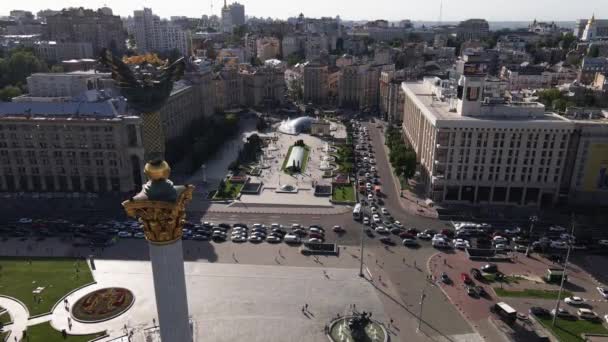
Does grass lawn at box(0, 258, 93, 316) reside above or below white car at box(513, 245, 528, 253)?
below

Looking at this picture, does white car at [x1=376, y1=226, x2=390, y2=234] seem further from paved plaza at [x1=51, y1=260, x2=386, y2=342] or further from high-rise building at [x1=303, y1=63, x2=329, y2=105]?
high-rise building at [x1=303, y1=63, x2=329, y2=105]

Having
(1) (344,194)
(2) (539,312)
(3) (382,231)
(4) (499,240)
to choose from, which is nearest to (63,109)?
(1) (344,194)

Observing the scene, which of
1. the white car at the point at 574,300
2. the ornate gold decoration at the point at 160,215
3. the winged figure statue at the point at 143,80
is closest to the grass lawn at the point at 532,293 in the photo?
the white car at the point at 574,300

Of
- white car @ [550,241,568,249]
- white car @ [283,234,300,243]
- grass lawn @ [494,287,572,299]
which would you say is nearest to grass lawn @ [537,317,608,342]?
grass lawn @ [494,287,572,299]

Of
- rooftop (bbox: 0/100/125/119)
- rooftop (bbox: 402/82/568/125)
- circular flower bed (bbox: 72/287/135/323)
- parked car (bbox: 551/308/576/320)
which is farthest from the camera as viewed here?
rooftop (bbox: 0/100/125/119)

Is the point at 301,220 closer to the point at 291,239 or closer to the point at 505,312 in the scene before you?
the point at 291,239

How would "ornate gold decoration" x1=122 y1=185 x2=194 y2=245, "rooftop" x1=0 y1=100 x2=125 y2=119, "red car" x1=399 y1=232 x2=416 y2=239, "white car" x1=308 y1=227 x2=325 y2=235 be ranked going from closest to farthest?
"ornate gold decoration" x1=122 y1=185 x2=194 y2=245 → "red car" x1=399 y1=232 x2=416 y2=239 → "white car" x1=308 y1=227 x2=325 y2=235 → "rooftop" x1=0 y1=100 x2=125 y2=119
